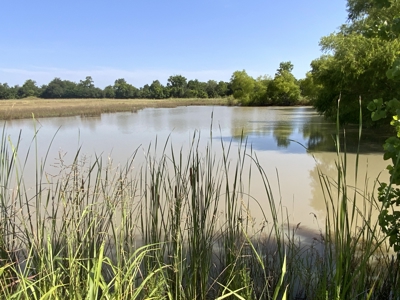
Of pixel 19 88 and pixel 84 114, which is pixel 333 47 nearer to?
pixel 84 114

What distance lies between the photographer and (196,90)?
4834 centimetres

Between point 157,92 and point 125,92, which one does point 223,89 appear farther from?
point 125,92

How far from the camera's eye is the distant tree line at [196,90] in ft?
92.7

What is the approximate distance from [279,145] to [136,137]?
3.84 m

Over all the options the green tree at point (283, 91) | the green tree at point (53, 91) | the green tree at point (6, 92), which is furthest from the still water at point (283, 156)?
the green tree at point (53, 91)

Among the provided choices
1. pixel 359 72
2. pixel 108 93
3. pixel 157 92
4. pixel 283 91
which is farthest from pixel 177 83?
pixel 359 72

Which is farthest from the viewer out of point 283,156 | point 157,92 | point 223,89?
point 157,92

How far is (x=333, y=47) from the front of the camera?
29.5ft

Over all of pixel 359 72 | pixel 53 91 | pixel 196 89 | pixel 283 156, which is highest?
pixel 196 89

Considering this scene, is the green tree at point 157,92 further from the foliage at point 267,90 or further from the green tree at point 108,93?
the foliage at point 267,90

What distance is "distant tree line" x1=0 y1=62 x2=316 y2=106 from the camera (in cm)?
2825

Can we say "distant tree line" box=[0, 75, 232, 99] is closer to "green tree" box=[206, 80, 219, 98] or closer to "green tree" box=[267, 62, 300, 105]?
"green tree" box=[206, 80, 219, 98]

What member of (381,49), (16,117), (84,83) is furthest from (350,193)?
(84,83)

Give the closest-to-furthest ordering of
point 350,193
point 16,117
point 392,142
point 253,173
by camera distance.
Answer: point 392,142 < point 350,193 < point 253,173 < point 16,117
